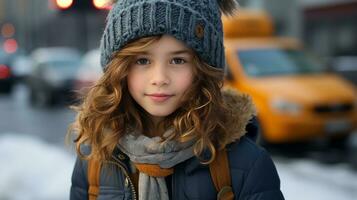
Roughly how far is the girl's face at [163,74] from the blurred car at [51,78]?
1396cm

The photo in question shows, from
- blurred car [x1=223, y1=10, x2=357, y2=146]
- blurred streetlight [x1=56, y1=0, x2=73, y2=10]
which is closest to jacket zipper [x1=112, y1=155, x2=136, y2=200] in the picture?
blurred streetlight [x1=56, y1=0, x2=73, y2=10]

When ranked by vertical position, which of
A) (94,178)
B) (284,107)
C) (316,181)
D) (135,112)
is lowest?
(316,181)

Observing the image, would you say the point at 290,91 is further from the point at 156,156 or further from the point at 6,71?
the point at 6,71

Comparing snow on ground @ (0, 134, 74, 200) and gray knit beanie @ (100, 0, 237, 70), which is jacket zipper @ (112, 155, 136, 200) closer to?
gray knit beanie @ (100, 0, 237, 70)

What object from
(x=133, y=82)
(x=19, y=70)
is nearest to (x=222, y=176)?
(x=133, y=82)

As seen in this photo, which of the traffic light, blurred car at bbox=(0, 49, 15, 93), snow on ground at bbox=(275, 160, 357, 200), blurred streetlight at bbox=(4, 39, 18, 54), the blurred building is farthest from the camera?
the blurred building

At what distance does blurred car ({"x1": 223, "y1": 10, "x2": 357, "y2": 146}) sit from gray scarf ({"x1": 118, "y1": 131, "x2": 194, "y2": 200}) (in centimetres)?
615

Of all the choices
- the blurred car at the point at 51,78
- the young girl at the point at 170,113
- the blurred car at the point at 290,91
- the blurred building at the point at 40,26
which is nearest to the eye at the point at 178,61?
the young girl at the point at 170,113

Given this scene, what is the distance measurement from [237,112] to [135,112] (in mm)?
347

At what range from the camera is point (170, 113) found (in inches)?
79.4

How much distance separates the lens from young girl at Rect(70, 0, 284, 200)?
192 cm

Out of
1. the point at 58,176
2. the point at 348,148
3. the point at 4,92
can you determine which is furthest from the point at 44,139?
the point at 4,92

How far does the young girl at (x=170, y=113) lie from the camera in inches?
75.6

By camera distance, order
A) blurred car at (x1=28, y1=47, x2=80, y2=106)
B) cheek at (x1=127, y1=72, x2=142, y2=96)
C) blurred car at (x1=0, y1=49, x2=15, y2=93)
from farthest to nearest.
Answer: blurred car at (x1=0, y1=49, x2=15, y2=93) → blurred car at (x1=28, y1=47, x2=80, y2=106) → cheek at (x1=127, y1=72, x2=142, y2=96)
